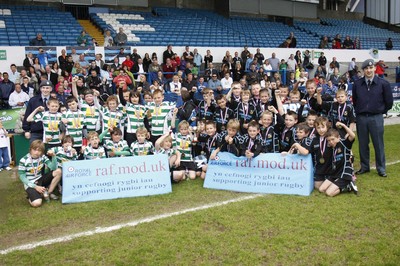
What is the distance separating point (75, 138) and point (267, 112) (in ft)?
12.6

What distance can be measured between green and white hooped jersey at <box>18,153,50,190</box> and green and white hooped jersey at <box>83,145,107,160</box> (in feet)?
2.45

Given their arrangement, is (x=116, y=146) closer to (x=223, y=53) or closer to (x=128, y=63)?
(x=128, y=63)

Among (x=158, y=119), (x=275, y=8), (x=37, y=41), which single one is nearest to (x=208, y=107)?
(x=158, y=119)

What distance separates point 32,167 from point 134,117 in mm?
2428

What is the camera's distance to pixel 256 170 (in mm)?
7684

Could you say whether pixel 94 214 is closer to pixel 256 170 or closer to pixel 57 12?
pixel 256 170

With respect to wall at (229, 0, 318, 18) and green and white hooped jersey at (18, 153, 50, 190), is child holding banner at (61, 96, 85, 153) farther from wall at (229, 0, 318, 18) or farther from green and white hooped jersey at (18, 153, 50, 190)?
wall at (229, 0, 318, 18)

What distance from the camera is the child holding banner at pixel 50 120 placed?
849cm

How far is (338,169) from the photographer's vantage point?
7340 millimetres

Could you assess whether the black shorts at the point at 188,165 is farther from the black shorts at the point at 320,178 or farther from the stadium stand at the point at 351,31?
the stadium stand at the point at 351,31

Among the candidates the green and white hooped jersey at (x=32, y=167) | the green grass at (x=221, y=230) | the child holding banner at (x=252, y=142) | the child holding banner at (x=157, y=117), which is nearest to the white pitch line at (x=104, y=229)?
the green grass at (x=221, y=230)

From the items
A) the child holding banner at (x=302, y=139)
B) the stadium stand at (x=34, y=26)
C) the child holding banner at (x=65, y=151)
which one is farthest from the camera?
the stadium stand at (x=34, y=26)

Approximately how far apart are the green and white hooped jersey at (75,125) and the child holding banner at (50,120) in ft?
0.66

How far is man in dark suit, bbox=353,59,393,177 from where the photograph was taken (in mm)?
8148
